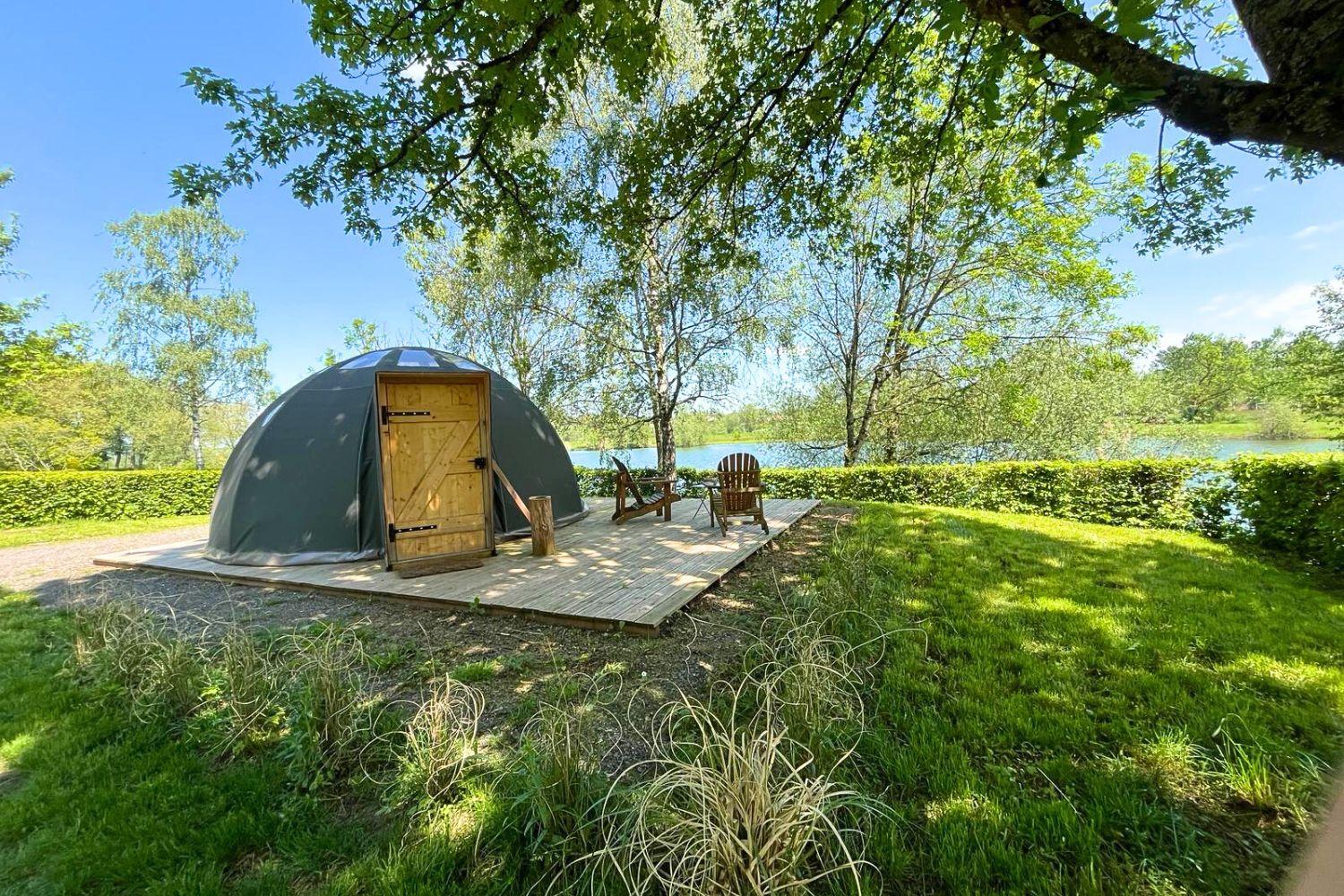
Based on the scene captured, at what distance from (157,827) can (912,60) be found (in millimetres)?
7022

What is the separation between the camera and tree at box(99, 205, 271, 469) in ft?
60.6

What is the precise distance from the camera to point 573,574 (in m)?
4.95

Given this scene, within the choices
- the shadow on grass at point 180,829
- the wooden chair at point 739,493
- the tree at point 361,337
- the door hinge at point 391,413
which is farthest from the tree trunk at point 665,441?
the tree at point 361,337

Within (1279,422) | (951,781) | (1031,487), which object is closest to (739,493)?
(951,781)

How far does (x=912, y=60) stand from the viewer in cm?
423

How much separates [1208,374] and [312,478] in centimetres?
2441

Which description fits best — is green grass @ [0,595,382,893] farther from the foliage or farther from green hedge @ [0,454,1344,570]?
the foliage

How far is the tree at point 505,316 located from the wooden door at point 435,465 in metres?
5.87

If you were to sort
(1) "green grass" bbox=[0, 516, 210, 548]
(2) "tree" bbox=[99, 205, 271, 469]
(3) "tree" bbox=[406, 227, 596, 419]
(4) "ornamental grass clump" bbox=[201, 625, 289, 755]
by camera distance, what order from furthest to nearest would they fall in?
(2) "tree" bbox=[99, 205, 271, 469], (3) "tree" bbox=[406, 227, 596, 419], (1) "green grass" bbox=[0, 516, 210, 548], (4) "ornamental grass clump" bbox=[201, 625, 289, 755]

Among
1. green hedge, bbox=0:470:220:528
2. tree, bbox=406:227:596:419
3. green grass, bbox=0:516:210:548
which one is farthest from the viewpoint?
tree, bbox=406:227:596:419

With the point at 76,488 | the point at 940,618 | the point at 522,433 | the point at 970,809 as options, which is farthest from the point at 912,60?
the point at 76,488

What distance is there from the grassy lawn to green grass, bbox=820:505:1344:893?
0.01m

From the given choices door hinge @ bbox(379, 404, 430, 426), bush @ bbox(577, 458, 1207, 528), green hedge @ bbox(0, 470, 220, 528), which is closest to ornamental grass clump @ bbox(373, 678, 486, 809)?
door hinge @ bbox(379, 404, 430, 426)

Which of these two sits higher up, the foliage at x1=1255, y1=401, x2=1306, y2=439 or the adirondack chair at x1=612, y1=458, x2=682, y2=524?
the foliage at x1=1255, y1=401, x2=1306, y2=439
